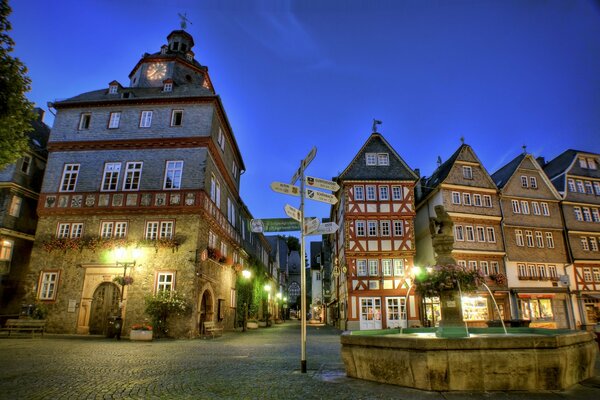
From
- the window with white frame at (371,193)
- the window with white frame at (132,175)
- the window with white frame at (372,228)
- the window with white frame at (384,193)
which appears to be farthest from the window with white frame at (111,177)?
the window with white frame at (384,193)

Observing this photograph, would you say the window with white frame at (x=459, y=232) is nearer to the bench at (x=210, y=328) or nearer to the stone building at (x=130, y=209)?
the stone building at (x=130, y=209)

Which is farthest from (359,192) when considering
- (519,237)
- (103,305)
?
(103,305)

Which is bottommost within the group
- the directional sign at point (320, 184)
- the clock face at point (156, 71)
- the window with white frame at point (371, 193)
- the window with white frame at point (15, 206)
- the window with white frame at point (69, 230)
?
the directional sign at point (320, 184)

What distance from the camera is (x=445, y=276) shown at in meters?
10.0

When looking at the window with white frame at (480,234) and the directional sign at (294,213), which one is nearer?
the directional sign at (294,213)

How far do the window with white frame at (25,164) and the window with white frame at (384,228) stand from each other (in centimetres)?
2560

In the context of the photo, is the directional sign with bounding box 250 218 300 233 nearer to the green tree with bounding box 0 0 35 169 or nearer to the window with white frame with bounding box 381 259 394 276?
the green tree with bounding box 0 0 35 169

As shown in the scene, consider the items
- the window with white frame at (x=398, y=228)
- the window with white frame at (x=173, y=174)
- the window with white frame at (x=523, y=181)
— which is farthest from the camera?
the window with white frame at (x=523, y=181)

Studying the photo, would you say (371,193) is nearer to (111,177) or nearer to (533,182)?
(533,182)

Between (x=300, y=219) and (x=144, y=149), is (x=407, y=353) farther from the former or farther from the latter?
(x=144, y=149)

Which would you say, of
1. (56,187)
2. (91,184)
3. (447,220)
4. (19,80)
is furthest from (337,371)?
(56,187)

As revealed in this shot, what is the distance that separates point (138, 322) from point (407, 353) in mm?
16788

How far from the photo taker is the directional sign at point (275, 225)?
28.9 ft

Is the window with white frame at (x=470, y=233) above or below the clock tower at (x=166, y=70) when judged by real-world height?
below
